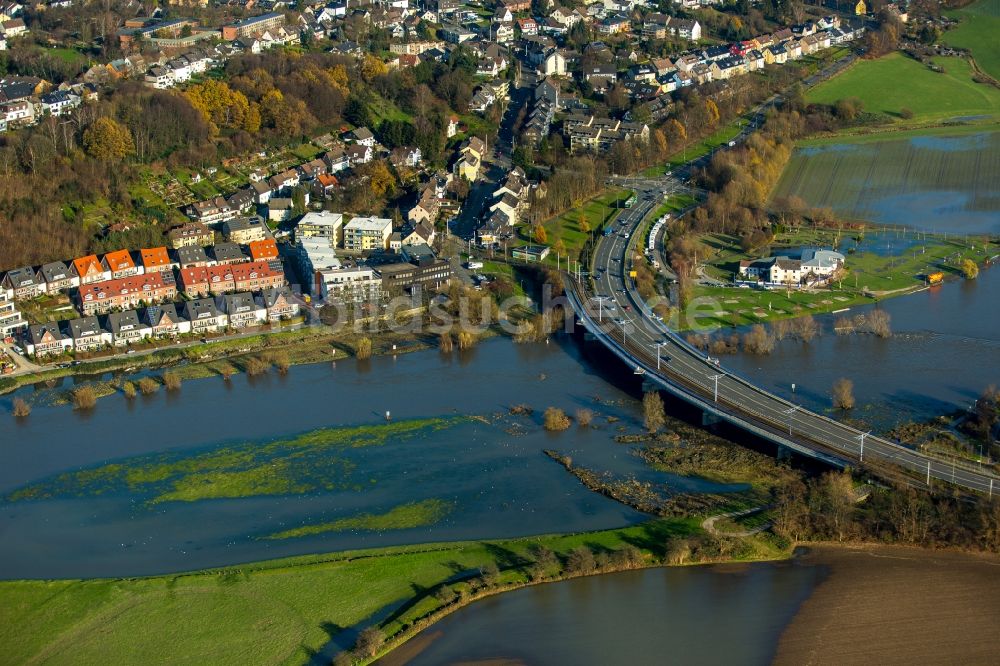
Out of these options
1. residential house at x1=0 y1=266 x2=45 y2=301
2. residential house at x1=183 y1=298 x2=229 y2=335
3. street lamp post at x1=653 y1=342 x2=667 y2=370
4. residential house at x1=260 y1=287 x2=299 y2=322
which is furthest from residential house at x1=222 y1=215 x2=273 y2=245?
street lamp post at x1=653 y1=342 x2=667 y2=370

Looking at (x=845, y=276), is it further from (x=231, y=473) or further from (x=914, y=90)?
(x=914, y=90)

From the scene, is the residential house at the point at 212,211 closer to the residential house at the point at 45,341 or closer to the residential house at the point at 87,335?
the residential house at the point at 87,335

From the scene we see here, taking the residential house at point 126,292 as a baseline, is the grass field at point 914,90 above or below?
above

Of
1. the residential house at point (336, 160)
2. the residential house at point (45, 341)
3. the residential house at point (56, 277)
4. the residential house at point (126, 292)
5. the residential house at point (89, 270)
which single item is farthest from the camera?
the residential house at point (336, 160)

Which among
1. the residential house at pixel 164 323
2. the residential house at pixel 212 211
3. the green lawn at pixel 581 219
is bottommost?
the residential house at pixel 164 323

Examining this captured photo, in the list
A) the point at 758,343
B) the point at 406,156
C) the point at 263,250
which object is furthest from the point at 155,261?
the point at 758,343

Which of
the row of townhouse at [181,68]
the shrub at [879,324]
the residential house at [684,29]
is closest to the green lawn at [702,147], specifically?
the residential house at [684,29]

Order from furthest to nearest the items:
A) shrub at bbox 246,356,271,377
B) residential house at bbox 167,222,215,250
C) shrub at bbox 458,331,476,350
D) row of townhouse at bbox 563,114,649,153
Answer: row of townhouse at bbox 563,114,649,153 → residential house at bbox 167,222,215,250 → shrub at bbox 458,331,476,350 → shrub at bbox 246,356,271,377

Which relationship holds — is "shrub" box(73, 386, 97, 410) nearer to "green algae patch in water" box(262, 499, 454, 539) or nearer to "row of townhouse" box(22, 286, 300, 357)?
"row of townhouse" box(22, 286, 300, 357)
